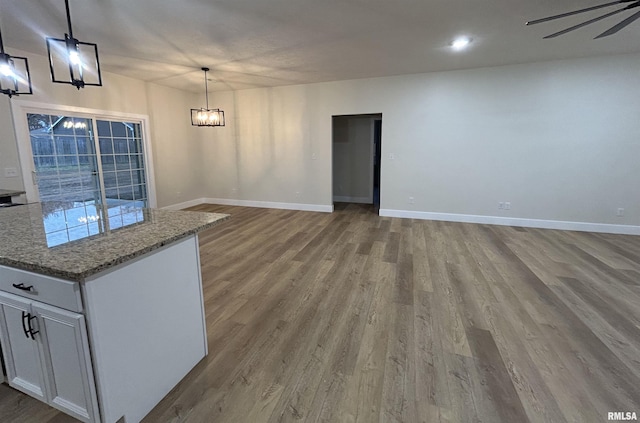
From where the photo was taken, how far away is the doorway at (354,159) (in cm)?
731

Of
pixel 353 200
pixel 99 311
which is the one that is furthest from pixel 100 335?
pixel 353 200

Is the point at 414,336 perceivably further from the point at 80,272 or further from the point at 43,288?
the point at 43,288

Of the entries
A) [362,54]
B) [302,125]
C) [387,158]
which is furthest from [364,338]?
[302,125]

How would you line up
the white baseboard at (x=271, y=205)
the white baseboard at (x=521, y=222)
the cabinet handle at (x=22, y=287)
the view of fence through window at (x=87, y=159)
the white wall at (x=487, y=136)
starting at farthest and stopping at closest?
the white baseboard at (x=271, y=205), the white baseboard at (x=521, y=222), the white wall at (x=487, y=136), the view of fence through window at (x=87, y=159), the cabinet handle at (x=22, y=287)

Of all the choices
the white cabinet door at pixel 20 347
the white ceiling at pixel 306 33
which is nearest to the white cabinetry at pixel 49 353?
the white cabinet door at pixel 20 347

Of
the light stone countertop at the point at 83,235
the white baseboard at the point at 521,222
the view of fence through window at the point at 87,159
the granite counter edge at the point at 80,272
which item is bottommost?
the white baseboard at the point at 521,222

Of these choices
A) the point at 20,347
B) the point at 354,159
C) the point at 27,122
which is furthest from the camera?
the point at 354,159

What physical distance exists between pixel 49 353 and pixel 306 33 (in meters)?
3.63

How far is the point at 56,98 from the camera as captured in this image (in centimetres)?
438

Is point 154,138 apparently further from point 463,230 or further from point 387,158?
point 463,230

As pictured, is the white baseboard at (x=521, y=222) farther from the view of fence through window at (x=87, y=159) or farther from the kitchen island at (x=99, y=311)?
the view of fence through window at (x=87, y=159)

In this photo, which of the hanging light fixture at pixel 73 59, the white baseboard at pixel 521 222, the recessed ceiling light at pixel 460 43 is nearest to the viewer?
the hanging light fixture at pixel 73 59

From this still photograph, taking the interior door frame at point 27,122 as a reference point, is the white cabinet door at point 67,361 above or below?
below

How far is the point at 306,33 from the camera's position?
3.44 meters
